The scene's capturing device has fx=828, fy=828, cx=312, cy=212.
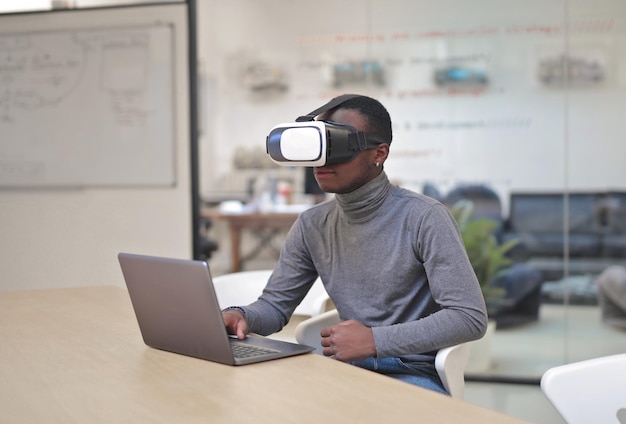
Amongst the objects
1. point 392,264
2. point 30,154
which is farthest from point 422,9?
point 392,264

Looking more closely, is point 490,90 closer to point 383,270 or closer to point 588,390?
point 383,270

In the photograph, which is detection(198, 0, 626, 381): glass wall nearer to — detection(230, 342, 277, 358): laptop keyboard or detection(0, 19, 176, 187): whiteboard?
detection(0, 19, 176, 187): whiteboard

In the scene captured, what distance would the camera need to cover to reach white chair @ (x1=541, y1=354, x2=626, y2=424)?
1.43 meters

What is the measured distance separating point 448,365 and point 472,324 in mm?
111

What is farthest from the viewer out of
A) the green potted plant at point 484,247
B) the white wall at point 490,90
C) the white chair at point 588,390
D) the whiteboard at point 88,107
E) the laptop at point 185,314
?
the green potted plant at point 484,247

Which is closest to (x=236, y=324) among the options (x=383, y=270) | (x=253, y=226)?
(x=383, y=270)

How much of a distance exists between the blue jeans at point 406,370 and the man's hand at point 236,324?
0.97ft

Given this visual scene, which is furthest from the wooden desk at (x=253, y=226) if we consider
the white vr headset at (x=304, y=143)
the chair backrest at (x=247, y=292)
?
the white vr headset at (x=304, y=143)

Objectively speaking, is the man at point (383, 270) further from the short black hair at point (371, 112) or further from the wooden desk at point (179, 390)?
the wooden desk at point (179, 390)

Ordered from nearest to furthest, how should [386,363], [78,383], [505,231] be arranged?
1. [78,383]
2. [386,363]
3. [505,231]

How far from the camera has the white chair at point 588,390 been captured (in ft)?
4.69

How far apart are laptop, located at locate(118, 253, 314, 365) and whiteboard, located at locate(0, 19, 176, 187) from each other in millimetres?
2467

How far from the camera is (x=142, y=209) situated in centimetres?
423

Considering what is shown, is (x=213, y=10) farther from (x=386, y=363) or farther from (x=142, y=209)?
(x=386, y=363)
